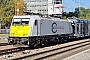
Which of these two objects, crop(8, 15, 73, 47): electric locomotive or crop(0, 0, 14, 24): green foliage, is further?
crop(0, 0, 14, 24): green foliage

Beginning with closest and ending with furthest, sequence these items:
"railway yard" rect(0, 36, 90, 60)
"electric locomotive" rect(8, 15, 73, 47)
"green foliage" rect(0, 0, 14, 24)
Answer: "railway yard" rect(0, 36, 90, 60) → "electric locomotive" rect(8, 15, 73, 47) → "green foliage" rect(0, 0, 14, 24)

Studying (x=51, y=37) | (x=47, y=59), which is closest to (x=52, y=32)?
(x=51, y=37)

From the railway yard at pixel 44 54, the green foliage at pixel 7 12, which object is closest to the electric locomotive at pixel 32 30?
the railway yard at pixel 44 54

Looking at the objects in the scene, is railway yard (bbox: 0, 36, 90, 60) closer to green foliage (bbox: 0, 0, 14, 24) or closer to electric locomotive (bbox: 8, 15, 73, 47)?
electric locomotive (bbox: 8, 15, 73, 47)

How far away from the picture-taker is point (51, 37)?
29.8 m

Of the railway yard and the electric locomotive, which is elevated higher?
the electric locomotive

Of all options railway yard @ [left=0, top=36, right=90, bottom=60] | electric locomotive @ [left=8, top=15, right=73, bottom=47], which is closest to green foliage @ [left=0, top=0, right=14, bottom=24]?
electric locomotive @ [left=8, top=15, right=73, bottom=47]

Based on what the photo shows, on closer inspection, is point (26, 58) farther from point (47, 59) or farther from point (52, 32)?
point (52, 32)

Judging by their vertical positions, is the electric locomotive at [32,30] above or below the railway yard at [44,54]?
above

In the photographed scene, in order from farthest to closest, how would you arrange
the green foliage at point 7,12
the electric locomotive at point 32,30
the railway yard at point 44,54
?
the green foliage at point 7,12 → the electric locomotive at point 32,30 → the railway yard at point 44,54

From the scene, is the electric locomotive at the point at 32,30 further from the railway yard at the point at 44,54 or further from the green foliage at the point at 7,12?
the green foliage at the point at 7,12

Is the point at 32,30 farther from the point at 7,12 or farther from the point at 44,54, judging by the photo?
the point at 7,12

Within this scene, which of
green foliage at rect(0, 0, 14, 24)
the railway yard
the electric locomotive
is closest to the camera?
the railway yard

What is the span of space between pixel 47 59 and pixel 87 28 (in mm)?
26246
